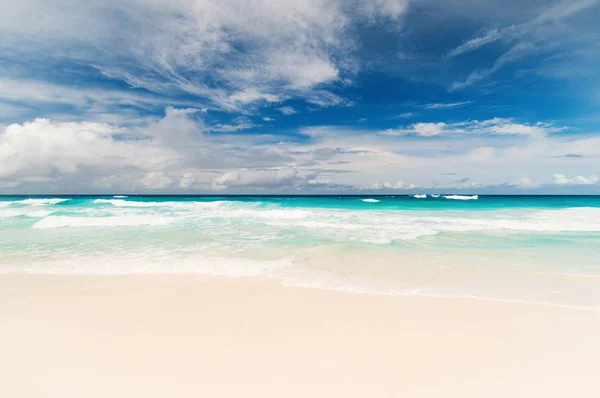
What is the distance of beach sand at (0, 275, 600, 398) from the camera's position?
9.15 ft

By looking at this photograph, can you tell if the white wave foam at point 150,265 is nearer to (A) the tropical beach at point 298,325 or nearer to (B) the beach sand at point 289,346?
(A) the tropical beach at point 298,325

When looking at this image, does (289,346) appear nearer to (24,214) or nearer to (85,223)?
(85,223)

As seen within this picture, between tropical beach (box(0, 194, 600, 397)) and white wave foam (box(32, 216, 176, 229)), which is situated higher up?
white wave foam (box(32, 216, 176, 229))

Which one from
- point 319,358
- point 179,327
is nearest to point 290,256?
point 179,327

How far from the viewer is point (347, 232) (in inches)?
513

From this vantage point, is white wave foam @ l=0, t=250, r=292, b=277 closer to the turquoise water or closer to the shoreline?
the turquoise water

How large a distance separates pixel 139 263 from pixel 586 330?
8.87 meters

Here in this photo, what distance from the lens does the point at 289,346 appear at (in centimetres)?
345

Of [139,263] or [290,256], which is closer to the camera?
[139,263]

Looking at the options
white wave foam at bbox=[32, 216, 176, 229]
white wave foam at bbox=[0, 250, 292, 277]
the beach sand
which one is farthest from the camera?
white wave foam at bbox=[32, 216, 176, 229]

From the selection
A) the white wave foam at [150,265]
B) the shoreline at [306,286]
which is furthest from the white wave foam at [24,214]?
the shoreline at [306,286]

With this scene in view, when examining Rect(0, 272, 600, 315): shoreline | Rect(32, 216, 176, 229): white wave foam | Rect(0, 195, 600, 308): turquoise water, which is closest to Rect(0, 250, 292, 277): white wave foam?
Rect(0, 195, 600, 308): turquoise water

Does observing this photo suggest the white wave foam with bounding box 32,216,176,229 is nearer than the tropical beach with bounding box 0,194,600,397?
No

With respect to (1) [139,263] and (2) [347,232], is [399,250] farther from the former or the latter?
(1) [139,263]
